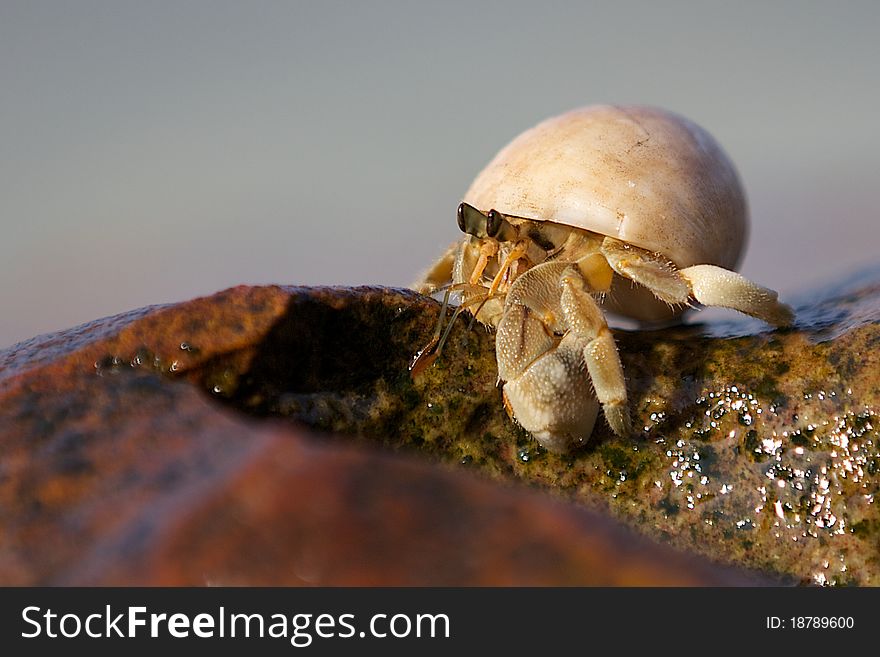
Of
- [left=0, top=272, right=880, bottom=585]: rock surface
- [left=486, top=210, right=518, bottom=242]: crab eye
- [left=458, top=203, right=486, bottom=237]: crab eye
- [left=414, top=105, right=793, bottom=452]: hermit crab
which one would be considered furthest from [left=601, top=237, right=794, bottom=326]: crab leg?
[left=458, top=203, right=486, bottom=237]: crab eye

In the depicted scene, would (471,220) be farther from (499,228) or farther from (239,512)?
(239,512)

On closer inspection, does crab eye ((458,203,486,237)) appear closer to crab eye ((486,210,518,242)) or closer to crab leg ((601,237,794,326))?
crab eye ((486,210,518,242))

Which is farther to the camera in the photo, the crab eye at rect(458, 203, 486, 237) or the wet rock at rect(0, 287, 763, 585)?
the crab eye at rect(458, 203, 486, 237)

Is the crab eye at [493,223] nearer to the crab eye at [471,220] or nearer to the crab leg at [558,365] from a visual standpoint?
the crab eye at [471,220]

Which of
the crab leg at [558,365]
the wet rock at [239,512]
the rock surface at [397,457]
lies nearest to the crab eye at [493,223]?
the crab leg at [558,365]
